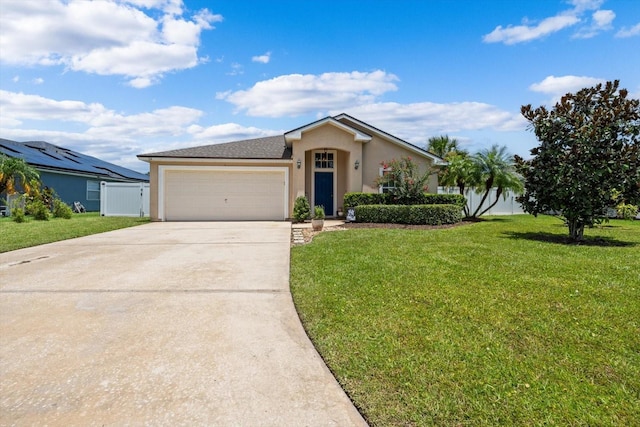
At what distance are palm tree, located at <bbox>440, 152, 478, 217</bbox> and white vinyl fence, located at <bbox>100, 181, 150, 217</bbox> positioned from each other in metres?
15.7

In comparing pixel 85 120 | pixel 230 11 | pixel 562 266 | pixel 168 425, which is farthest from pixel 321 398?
A: pixel 85 120

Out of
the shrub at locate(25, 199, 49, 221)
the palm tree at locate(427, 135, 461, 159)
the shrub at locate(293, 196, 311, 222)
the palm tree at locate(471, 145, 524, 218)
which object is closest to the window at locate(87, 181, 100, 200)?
the shrub at locate(25, 199, 49, 221)

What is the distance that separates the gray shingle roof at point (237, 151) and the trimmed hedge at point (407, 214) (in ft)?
16.1

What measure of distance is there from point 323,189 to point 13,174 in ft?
49.7

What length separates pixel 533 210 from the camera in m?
10.4

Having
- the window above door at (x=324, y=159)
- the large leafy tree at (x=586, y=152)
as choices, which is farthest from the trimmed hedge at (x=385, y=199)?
the large leafy tree at (x=586, y=152)

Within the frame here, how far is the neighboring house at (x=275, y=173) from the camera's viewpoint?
16.4 meters

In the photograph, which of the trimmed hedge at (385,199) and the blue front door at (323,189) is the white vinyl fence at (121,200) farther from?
the trimmed hedge at (385,199)

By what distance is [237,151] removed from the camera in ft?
57.6

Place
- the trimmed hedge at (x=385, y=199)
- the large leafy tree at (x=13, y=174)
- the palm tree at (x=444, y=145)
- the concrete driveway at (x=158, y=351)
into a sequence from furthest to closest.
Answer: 1. the palm tree at (x=444, y=145)
2. the large leafy tree at (x=13, y=174)
3. the trimmed hedge at (x=385, y=199)
4. the concrete driveway at (x=158, y=351)

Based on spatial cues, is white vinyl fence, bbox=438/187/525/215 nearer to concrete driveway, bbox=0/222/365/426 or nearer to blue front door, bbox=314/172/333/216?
blue front door, bbox=314/172/333/216

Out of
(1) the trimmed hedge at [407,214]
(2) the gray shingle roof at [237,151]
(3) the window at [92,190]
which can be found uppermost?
(2) the gray shingle roof at [237,151]

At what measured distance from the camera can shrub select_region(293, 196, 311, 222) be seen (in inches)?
611

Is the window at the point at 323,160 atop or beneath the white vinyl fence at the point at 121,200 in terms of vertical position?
atop
